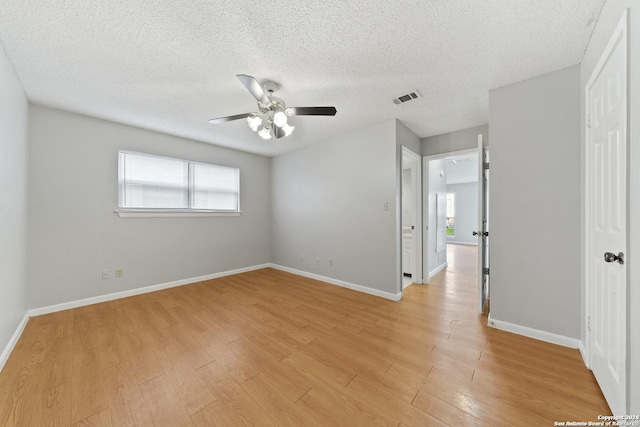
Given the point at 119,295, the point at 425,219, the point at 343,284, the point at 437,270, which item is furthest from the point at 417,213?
the point at 119,295

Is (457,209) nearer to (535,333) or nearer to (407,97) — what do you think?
(535,333)

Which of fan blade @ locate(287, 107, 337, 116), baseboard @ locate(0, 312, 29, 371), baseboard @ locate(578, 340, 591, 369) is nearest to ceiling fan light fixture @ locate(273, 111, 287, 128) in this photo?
fan blade @ locate(287, 107, 337, 116)

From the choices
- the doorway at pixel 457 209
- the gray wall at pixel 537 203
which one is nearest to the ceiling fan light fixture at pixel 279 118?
the gray wall at pixel 537 203

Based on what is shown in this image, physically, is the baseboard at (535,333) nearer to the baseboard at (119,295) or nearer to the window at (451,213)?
the baseboard at (119,295)

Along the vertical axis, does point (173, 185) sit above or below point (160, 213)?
above

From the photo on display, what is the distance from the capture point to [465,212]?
9680 mm

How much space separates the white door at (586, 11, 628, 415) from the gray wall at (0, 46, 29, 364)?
4.26 meters

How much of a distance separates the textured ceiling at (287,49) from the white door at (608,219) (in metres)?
0.51

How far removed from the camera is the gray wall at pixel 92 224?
9.28 feet

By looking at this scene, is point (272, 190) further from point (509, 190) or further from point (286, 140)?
point (509, 190)

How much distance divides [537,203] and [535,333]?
126cm

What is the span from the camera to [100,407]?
4.70 ft

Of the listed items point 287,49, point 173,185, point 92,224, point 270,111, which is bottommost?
point 92,224

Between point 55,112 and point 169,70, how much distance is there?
6.97 ft
